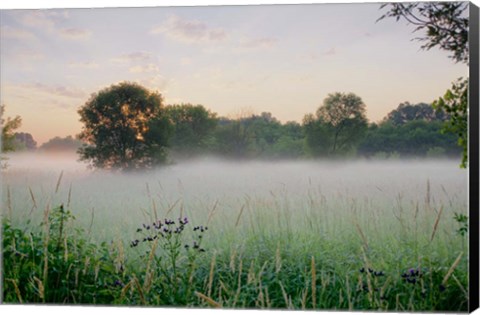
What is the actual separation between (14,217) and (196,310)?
2054 millimetres

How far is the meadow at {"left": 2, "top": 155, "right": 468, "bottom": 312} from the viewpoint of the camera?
792cm

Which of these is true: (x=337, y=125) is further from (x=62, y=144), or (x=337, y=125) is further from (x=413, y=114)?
(x=62, y=144)

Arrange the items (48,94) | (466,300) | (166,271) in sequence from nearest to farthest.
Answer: (466,300), (166,271), (48,94)

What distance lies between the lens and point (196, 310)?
26.7ft

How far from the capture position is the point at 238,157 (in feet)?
27.8

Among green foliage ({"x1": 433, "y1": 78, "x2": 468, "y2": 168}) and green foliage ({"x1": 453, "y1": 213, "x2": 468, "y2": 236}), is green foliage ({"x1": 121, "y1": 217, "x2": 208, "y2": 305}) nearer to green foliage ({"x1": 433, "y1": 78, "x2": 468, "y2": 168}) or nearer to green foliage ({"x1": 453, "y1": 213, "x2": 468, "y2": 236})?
green foliage ({"x1": 453, "y1": 213, "x2": 468, "y2": 236})

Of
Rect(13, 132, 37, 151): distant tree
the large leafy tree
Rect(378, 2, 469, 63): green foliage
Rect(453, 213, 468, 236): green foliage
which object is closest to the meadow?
Rect(453, 213, 468, 236): green foliage

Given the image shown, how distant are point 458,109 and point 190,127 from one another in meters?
2.46

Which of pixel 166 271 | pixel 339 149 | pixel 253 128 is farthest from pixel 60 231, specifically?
pixel 339 149

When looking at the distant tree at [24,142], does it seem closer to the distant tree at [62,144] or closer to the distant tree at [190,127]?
the distant tree at [62,144]

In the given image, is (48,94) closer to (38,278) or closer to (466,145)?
(38,278)

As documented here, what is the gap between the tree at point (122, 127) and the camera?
8.67 metres

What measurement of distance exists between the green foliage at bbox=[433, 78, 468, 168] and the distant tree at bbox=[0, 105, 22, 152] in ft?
13.0

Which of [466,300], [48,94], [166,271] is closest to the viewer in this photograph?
[466,300]
